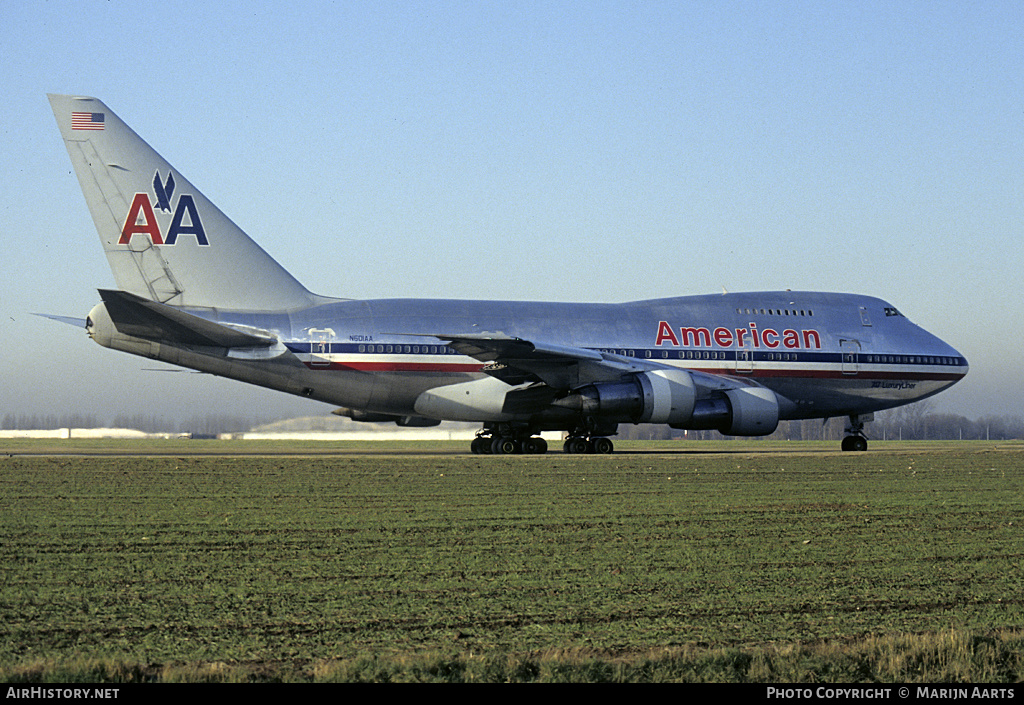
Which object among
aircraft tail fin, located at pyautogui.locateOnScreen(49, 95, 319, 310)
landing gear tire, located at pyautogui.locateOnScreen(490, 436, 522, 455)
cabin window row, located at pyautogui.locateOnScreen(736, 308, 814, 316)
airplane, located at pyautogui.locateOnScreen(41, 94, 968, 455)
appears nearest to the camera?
aircraft tail fin, located at pyautogui.locateOnScreen(49, 95, 319, 310)

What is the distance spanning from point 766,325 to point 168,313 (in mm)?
18306

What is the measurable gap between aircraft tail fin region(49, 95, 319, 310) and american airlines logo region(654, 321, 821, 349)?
1220cm

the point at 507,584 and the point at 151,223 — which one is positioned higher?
the point at 151,223

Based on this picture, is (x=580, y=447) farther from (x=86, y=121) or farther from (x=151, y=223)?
(x=86, y=121)

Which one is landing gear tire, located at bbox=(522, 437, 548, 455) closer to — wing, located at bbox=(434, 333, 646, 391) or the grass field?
wing, located at bbox=(434, 333, 646, 391)

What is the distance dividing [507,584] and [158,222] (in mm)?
22589

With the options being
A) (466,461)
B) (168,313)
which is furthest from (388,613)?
(168,313)

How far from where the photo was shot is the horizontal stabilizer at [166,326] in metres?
25.1

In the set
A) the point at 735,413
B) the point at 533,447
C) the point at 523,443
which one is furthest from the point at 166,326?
the point at 735,413

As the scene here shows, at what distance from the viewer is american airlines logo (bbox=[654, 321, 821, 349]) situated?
105 ft

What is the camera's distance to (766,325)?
3319 cm

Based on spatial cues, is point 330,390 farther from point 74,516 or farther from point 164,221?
point 74,516

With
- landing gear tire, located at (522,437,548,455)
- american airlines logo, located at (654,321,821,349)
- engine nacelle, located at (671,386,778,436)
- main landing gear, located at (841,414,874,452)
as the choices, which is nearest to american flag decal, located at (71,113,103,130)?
landing gear tire, located at (522,437,548,455)

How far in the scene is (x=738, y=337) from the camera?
32.6 meters
